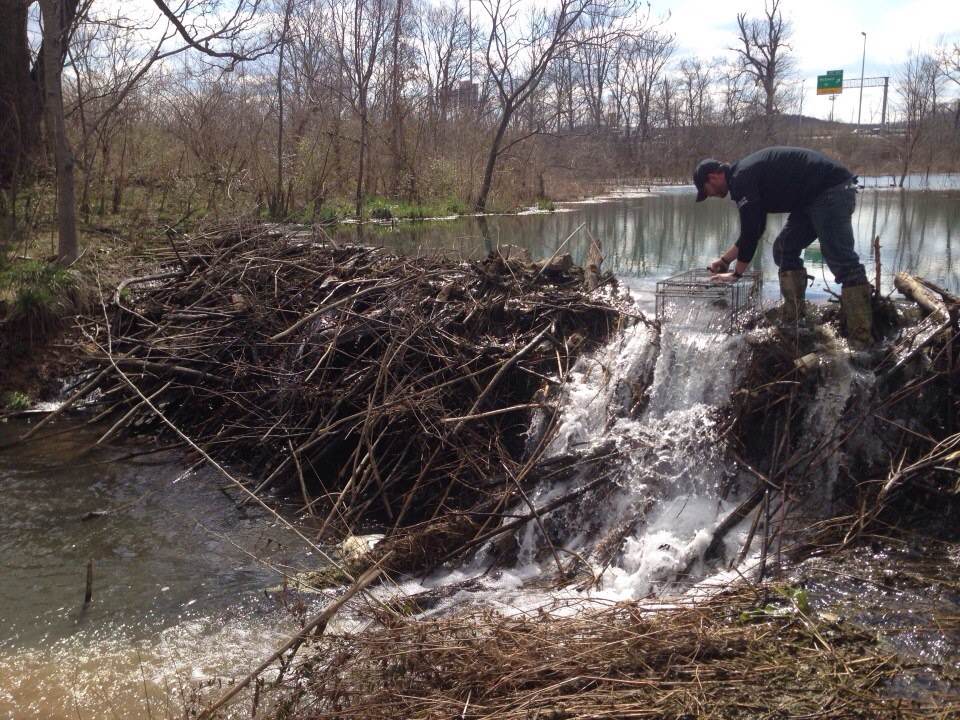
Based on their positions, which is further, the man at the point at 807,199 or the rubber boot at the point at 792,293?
the rubber boot at the point at 792,293

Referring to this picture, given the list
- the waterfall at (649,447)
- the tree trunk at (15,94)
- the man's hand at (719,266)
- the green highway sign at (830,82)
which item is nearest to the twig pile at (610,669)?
the waterfall at (649,447)

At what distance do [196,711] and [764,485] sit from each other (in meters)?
3.42

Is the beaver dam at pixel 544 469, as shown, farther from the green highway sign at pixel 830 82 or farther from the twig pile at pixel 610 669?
the green highway sign at pixel 830 82

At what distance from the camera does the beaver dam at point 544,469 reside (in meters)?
3.26

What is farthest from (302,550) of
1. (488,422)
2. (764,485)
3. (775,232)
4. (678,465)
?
(775,232)

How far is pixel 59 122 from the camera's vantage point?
894 centimetres

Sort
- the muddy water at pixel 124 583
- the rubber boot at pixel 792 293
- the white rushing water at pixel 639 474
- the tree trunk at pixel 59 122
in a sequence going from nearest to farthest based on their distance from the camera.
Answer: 1. the muddy water at pixel 124 583
2. the white rushing water at pixel 639 474
3. the rubber boot at pixel 792 293
4. the tree trunk at pixel 59 122

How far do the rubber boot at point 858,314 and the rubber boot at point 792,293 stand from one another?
403 millimetres

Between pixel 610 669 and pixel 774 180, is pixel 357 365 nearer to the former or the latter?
pixel 774 180

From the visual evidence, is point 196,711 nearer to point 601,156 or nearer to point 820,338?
point 820,338

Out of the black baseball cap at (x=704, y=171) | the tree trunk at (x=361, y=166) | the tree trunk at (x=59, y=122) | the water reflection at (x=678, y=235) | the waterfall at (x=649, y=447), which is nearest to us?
the waterfall at (x=649, y=447)

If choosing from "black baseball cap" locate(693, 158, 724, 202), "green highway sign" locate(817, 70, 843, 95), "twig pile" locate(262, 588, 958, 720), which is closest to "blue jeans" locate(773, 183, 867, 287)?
"black baseball cap" locate(693, 158, 724, 202)

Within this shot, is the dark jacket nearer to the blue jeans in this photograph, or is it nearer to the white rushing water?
the blue jeans

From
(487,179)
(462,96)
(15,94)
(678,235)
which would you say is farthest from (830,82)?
(15,94)
